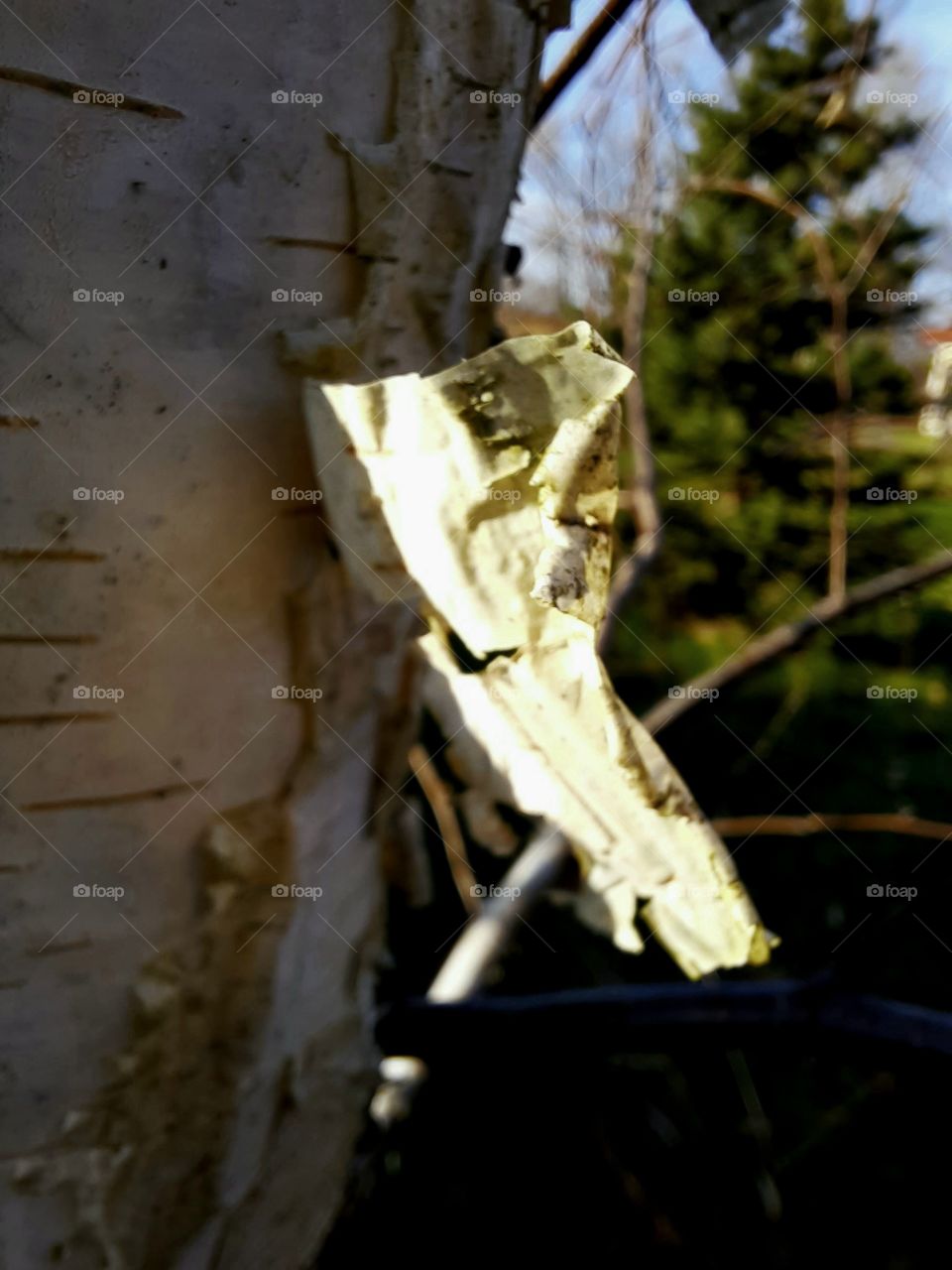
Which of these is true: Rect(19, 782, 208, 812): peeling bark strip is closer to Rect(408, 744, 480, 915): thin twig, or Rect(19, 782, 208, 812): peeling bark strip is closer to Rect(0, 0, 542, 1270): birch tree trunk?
Rect(0, 0, 542, 1270): birch tree trunk

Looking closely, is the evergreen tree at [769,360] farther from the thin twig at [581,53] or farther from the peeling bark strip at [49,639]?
the peeling bark strip at [49,639]

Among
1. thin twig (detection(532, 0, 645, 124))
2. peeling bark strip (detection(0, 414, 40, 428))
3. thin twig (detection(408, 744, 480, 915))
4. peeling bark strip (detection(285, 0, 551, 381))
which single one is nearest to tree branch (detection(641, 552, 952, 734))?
thin twig (detection(408, 744, 480, 915))

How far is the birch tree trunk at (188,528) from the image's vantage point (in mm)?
410

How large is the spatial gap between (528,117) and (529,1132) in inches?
79.2

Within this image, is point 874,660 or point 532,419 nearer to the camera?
point 532,419

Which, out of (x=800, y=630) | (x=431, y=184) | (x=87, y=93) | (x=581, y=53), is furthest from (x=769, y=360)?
(x=87, y=93)

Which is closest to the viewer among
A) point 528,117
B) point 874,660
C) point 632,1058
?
point 528,117

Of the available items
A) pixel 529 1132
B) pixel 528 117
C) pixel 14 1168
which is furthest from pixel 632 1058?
pixel 528 117

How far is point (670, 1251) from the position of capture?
1.94 metres

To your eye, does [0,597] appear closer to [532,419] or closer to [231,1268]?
[532,419]

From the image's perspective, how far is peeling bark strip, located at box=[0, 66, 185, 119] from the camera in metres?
0.39

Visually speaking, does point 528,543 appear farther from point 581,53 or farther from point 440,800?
point 440,800

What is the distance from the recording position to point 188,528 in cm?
45

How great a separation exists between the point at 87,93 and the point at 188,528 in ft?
0.57
